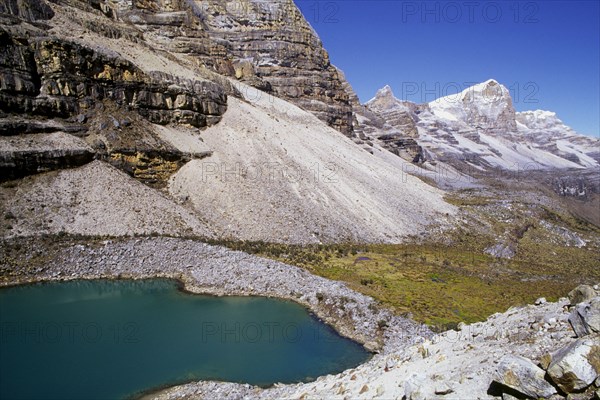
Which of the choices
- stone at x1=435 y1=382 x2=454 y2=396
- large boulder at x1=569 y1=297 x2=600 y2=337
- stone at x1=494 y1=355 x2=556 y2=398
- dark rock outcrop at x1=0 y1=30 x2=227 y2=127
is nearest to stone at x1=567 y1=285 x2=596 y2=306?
large boulder at x1=569 y1=297 x2=600 y2=337

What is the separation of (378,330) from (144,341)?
1212 cm

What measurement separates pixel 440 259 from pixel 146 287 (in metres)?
26.2

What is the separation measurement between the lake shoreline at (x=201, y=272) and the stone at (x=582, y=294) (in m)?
11.2

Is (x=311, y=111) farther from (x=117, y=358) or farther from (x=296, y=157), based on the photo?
(x=117, y=358)

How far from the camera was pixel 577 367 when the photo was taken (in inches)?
317

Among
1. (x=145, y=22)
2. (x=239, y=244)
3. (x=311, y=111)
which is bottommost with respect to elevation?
(x=239, y=244)

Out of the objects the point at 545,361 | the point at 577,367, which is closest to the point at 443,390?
the point at 545,361

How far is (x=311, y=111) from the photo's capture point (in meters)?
81.4

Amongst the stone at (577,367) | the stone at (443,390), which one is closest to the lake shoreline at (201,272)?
the stone at (443,390)

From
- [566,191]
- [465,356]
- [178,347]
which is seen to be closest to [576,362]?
[465,356]

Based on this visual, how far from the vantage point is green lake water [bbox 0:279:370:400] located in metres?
15.9

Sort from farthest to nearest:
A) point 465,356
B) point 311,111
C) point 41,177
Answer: point 311,111 < point 41,177 < point 465,356
